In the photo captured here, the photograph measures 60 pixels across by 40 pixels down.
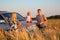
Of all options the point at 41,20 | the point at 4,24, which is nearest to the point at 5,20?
the point at 4,24

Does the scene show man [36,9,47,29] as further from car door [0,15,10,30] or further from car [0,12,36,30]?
car door [0,15,10,30]

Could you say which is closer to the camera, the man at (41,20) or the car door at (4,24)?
the car door at (4,24)

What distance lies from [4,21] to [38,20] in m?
1.52

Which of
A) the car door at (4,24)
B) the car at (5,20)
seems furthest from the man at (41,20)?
the car door at (4,24)

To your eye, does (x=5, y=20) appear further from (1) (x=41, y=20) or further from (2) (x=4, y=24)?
(1) (x=41, y=20)

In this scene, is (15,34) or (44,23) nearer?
(15,34)

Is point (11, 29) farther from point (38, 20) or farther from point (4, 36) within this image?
point (38, 20)

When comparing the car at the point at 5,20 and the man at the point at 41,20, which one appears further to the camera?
the man at the point at 41,20

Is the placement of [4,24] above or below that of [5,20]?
below

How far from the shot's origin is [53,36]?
1000 cm

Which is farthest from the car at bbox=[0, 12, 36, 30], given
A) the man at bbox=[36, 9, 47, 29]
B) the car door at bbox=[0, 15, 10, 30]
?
the man at bbox=[36, 9, 47, 29]

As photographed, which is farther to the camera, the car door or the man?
the man

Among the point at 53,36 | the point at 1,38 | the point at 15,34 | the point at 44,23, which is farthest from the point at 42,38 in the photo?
the point at 44,23

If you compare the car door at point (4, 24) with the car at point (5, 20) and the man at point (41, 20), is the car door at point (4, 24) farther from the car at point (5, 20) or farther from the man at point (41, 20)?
the man at point (41, 20)
